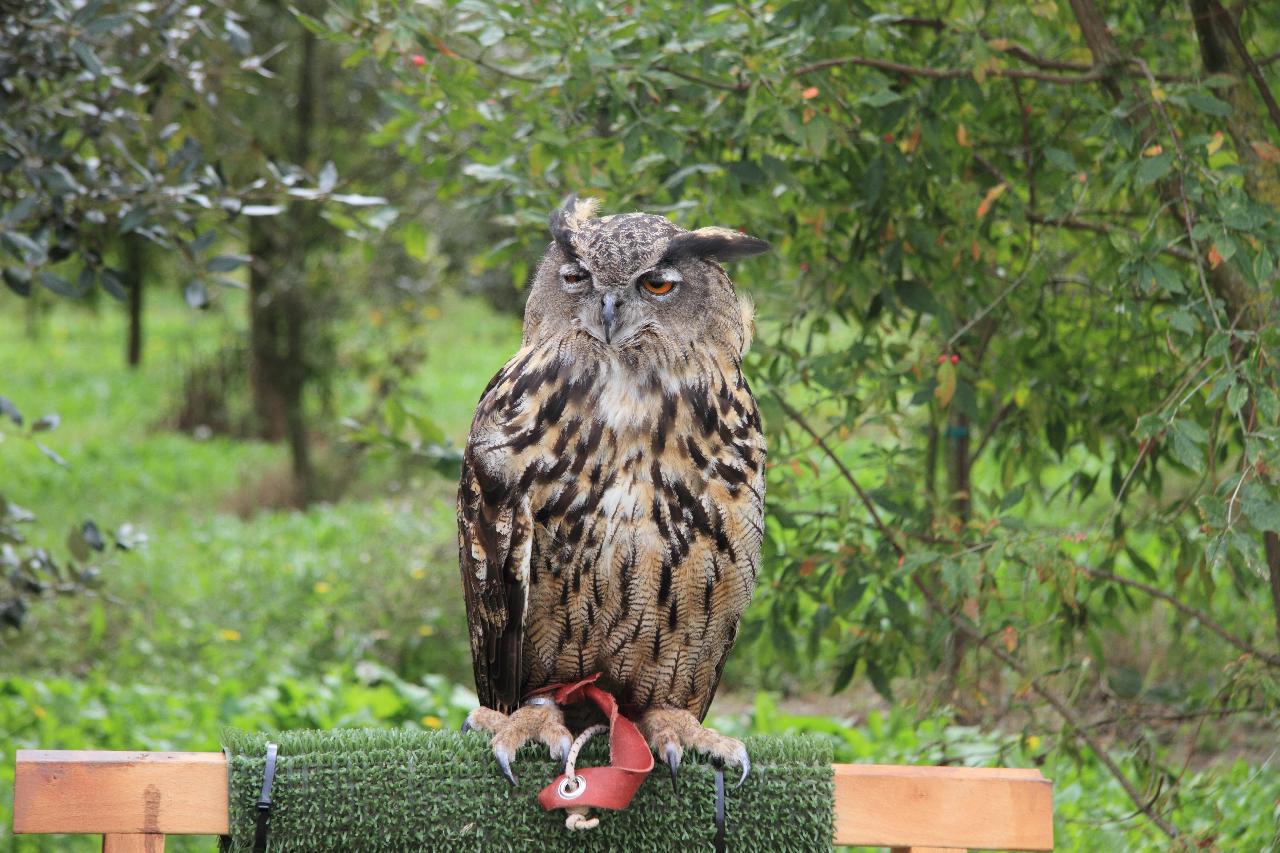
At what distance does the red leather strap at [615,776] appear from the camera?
1.89 meters

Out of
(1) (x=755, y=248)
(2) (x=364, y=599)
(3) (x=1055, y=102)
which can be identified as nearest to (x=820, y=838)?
(1) (x=755, y=248)

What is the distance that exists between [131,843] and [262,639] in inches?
172

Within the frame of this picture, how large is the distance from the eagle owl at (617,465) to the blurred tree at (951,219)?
21.4 inches

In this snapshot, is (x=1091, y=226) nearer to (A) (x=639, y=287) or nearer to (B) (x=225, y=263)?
(A) (x=639, y=287)

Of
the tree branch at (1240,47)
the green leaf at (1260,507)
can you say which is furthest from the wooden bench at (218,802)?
the tree branch at (1240,47)

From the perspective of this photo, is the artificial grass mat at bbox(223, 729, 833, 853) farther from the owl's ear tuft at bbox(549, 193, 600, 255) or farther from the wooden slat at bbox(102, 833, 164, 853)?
the owl's ear tuft at bbox(549, 193, 600, 255)

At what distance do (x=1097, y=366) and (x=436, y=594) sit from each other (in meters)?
3.43

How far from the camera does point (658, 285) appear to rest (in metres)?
1.95

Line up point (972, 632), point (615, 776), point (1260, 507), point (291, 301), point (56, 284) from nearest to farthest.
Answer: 1. point (615, 776)
2. point (1260, 507)
3. point (56, 284)
4. point (972, 632)
5. point (291, 301)

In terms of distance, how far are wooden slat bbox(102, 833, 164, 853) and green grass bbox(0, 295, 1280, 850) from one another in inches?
28.3

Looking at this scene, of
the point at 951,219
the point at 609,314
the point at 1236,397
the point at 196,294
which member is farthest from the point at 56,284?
the point at 1236,397

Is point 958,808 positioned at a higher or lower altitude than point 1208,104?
lower

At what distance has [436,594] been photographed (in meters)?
5.73

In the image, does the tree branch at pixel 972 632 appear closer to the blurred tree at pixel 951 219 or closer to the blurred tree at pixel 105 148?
the blurred tree at pixel 951 219
